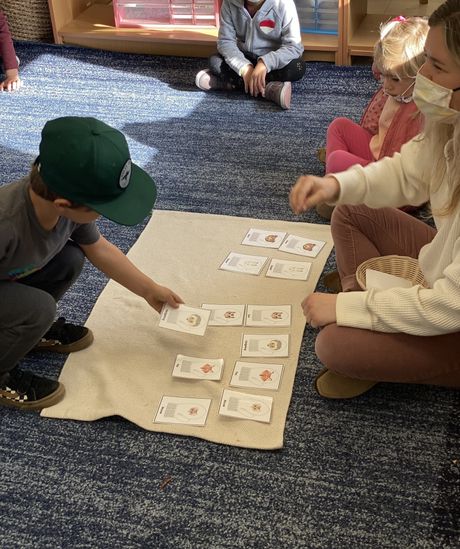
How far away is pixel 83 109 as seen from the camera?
11.1 ft

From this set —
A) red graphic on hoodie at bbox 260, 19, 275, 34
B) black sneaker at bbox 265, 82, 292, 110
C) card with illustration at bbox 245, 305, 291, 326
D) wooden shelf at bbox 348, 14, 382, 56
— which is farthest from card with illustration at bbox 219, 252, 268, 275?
wooden shelf at bbox 348, 14, 382, 56

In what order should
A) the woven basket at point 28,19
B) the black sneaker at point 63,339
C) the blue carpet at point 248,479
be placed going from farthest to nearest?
the woven basket at point 28,19 → the black sneaker at point 63,339 → the blue carpet at point 248,479

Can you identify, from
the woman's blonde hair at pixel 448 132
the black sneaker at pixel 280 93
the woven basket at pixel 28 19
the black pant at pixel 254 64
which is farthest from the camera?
the woven basket at pixel 28 19

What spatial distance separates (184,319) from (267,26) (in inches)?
73.3

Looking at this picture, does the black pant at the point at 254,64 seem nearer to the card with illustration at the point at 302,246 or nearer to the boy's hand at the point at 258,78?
the boy's hand at the point at 258,78

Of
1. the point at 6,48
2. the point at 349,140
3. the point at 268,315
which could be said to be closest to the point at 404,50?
the point at 349,140

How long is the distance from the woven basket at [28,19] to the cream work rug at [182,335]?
204 cm

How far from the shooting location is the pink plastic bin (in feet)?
12.3

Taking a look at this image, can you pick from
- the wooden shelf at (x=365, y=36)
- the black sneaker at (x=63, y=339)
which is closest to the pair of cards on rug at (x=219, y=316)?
the black sneaker at (x=63, y=339)

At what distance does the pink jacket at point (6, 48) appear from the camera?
137 inches

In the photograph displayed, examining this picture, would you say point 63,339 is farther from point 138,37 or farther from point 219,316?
point 138,37

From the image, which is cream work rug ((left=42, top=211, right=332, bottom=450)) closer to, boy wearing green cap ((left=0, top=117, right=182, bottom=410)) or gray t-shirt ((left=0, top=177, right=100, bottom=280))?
boy wearing green cap ((left=0, top=117, right=182, bottom=410))

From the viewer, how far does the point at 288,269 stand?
7.56 feet

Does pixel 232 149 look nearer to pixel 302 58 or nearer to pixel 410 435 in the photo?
pixel 302 58
